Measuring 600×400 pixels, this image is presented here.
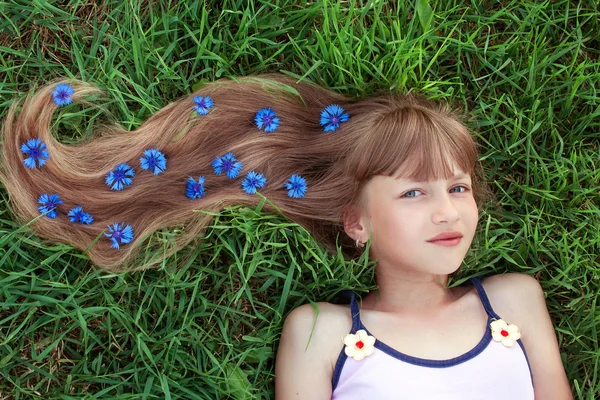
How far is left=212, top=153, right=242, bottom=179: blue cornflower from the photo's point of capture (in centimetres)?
268

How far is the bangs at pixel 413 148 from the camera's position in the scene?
8.18ft

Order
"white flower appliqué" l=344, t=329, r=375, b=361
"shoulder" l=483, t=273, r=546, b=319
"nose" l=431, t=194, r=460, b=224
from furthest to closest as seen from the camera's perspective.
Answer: "shoulder" l=483, t=273, r=546, b=319 < "white flower appliqué" l=344, t=329, r=375, b=361 < "nose" l=431, t=194, r=460, b=224

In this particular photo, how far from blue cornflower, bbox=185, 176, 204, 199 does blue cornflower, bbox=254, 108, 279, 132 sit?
0.32m

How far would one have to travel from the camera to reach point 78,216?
2.68 meters

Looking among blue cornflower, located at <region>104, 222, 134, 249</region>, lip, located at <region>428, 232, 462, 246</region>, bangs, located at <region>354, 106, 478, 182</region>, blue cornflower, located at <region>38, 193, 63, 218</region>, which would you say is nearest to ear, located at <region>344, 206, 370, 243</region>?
bangs, located at <region>354, 106, 478, 182</region>

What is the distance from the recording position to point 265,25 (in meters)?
2.87

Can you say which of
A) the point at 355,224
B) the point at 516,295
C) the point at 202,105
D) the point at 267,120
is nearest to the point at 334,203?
the point at 355,224

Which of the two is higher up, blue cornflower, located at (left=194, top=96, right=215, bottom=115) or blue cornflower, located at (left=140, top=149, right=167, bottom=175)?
blue cornflower, located at (left=194, top=96, right=215, bottom=115)

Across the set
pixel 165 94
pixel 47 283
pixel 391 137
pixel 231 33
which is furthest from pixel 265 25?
pixel 47 283

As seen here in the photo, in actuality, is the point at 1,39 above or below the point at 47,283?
above

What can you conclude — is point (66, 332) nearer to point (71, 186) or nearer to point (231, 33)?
point (71, 186)

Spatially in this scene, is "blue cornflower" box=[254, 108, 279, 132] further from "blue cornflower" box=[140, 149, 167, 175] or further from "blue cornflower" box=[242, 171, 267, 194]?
"blue cornflower" box=[140, 149, 167, 175]

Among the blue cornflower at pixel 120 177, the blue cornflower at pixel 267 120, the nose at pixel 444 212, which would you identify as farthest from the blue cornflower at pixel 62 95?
the nose at pixel 444 212

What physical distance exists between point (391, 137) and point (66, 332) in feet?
4.78
